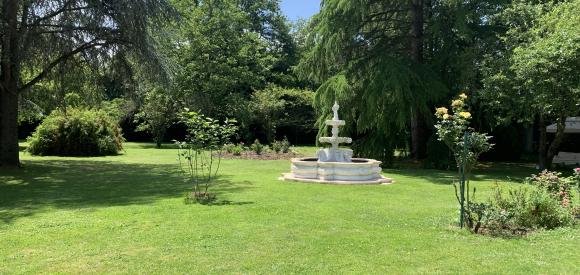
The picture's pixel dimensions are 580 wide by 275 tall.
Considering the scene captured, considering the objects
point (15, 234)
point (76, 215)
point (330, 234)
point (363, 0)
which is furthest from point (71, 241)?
point (363, 0)

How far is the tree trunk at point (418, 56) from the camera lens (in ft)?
63.9

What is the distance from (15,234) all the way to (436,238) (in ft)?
18.4

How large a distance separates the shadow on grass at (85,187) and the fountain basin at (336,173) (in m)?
1.70

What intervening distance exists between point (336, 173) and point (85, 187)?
20.6 ft

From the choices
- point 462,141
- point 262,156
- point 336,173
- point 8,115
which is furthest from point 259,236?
point 262,156

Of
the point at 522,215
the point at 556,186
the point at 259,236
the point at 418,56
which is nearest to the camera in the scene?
the point at 259,236

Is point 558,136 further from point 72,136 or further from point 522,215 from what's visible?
point 72,136

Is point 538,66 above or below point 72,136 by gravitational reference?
above

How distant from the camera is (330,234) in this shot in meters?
6.23

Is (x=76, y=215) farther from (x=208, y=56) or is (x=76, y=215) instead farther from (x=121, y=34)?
(x=208, y=56)

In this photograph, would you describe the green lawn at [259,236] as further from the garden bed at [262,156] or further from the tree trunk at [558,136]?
the garden bed at [262,156]

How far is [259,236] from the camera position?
6102 millimetres

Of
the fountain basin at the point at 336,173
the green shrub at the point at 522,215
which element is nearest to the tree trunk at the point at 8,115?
the fountain basin at the point at 336,173

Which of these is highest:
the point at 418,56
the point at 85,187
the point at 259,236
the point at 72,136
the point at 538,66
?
the point at 418,56
